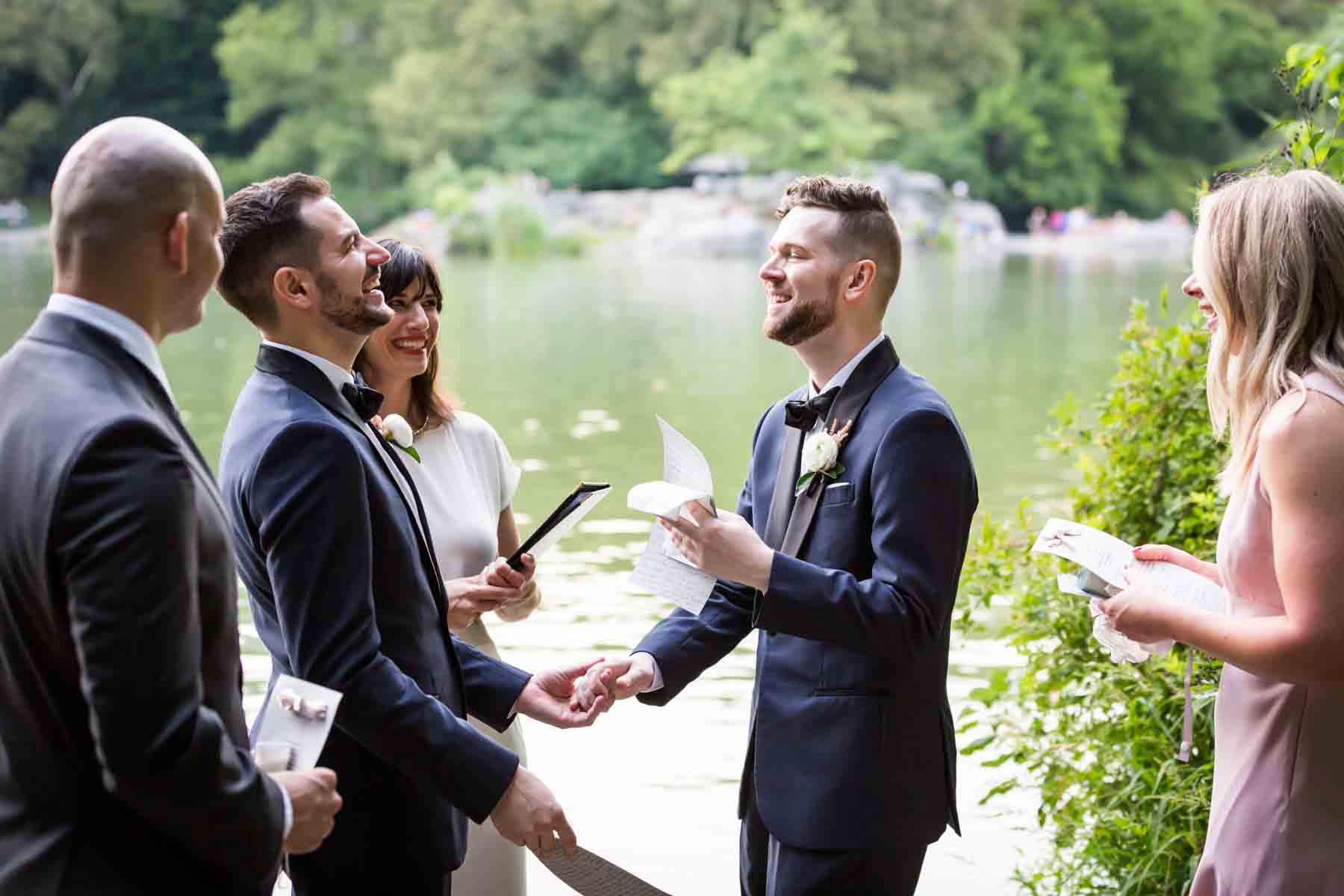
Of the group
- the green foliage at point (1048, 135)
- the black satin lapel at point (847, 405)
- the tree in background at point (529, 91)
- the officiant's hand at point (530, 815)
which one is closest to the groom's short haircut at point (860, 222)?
the black satin lapel at point (847, 405)

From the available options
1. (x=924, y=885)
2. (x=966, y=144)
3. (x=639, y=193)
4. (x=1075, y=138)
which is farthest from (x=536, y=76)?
(x=924, y=885)

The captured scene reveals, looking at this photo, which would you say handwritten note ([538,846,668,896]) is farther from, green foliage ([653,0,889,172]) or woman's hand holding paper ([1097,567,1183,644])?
green foliage ([653,0,889,172])

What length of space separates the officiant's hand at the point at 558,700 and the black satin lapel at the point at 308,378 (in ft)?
2.23

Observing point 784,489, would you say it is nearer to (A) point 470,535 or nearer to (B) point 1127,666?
(A) point 470,535

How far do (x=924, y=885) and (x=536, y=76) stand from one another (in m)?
43.4

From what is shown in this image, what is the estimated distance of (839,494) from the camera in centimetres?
273

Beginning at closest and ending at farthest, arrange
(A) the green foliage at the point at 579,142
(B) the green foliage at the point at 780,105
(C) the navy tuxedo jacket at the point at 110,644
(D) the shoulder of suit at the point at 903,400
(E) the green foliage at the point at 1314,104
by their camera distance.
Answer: (C) the navy tuxedo jacket at the point at 110,644 → (D) the shoulder of suit at the point at 903,400 → (E) the green foliage at the point at 1314,104 → (B) the green foliage at the point at 780,105 → (A) the green foliage at the point at 579,142

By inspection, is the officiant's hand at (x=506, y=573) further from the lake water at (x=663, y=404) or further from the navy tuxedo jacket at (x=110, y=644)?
the navy tuxedo jacket at (x=110, y=644)

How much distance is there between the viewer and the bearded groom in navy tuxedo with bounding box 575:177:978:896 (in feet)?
8.52

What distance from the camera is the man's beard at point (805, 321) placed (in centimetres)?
288

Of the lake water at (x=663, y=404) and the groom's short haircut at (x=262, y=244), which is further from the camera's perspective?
the lake water at (x=663, y=404)

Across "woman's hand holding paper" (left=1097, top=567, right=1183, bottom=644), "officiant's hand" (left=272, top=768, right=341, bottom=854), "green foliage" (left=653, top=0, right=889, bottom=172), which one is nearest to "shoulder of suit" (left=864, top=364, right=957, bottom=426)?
"woman's hand holding paper" (left=1097, top=567, right=1183, bottom=644)

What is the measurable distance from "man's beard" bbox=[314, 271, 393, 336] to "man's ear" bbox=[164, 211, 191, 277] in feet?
2.37

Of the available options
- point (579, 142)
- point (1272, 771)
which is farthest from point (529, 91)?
point (1272, 771)
